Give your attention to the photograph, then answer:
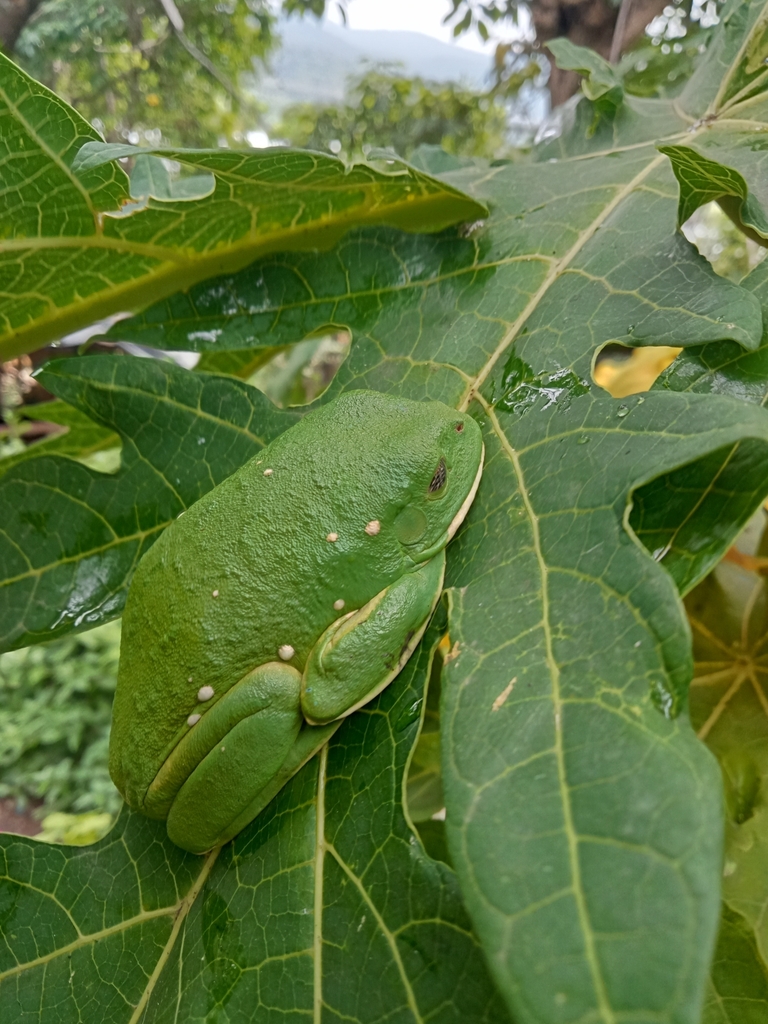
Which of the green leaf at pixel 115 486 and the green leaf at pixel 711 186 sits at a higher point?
the green leaf at pixel 711 186

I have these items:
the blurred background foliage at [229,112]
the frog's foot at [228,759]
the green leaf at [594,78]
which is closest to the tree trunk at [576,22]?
the blurred background foliage at [229,112]

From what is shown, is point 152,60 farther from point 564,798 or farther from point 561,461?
point 564,798

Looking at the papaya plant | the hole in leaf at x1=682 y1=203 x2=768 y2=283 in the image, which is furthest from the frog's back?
the hole in leaf at x1=682 y1=203 x2=768 y2=283

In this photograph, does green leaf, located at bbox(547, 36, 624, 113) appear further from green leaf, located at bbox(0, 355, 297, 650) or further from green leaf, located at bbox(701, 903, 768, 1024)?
green leaf, located at bbox(701, 903, 768, 1024)

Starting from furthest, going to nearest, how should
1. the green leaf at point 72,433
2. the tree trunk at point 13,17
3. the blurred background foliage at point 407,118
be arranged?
the blurred background foliage at point 407,118
the tree trunk at point 13,17
the green leaf at point 72,433

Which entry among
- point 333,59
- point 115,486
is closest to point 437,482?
point 115,486

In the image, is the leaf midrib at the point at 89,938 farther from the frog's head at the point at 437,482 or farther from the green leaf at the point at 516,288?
the green leaf at the point at 516,288

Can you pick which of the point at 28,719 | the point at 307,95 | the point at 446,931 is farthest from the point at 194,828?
the point at 307,95

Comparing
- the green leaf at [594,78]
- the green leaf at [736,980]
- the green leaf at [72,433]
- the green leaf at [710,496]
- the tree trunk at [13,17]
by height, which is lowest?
the green leaf at [736,980]
